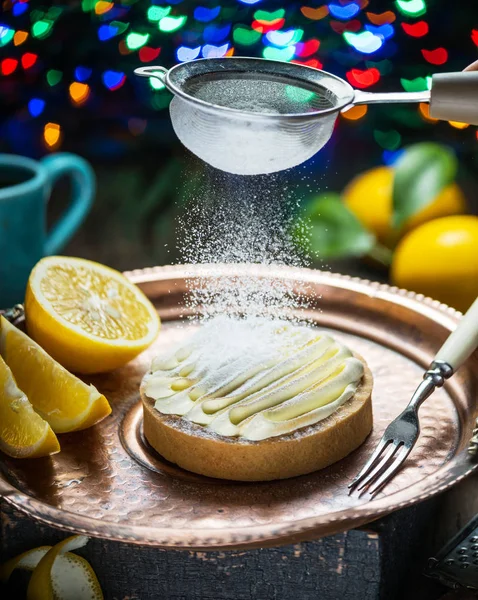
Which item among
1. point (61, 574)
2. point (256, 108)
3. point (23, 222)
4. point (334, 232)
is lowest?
point (334, 232)

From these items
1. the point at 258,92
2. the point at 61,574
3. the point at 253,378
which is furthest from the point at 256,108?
the point at 61,574

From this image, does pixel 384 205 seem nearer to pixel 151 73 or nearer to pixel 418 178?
pixel 418 178

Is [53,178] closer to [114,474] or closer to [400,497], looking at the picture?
[114,474]

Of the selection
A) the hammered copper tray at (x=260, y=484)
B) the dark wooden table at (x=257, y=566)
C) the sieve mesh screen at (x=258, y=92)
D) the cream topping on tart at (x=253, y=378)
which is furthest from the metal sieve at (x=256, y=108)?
the dark wooden table at (x=257, y=566)

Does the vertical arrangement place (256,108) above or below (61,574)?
above

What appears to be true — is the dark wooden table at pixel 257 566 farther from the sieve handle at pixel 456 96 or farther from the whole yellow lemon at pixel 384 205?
the whole yellow lemon at pixel 384 205

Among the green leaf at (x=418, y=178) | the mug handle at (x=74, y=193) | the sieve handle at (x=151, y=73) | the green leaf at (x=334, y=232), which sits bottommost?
the green leaf at (x=334, y=232)

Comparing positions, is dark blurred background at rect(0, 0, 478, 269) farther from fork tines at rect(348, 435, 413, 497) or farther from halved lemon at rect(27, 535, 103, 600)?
halved lemon at rect(27, 535, 103, 600)
